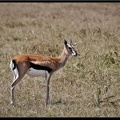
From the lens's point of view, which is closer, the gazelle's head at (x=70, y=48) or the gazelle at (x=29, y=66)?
the gazelle at (x=29, y=66)

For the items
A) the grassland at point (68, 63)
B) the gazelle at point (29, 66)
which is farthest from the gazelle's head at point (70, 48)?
the grassland at point (68, 63)

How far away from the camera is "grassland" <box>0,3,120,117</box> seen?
6.80 meters

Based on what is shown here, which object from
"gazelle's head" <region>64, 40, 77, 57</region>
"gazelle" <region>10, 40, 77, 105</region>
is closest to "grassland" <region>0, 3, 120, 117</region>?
"gazelle" <region>10, 40, 77, 105</region>

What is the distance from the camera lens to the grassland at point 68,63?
6805 millimetres

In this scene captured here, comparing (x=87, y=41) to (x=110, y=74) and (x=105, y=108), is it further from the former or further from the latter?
(x=105, y=108)

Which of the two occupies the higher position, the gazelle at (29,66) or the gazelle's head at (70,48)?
the gazelle's head at (70,48)

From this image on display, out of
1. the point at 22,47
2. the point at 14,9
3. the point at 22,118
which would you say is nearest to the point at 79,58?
the point at 22,47

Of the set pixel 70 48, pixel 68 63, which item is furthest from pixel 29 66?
pixel 68 63

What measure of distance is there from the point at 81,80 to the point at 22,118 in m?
2.60

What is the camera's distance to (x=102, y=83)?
27.4ft

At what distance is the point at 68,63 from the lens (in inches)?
388

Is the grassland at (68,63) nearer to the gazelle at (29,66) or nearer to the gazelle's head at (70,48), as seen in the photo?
the gazelle at (29,66)

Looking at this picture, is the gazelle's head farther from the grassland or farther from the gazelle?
the grassland

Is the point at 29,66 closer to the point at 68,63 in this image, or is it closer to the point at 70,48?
the point at 70,48
